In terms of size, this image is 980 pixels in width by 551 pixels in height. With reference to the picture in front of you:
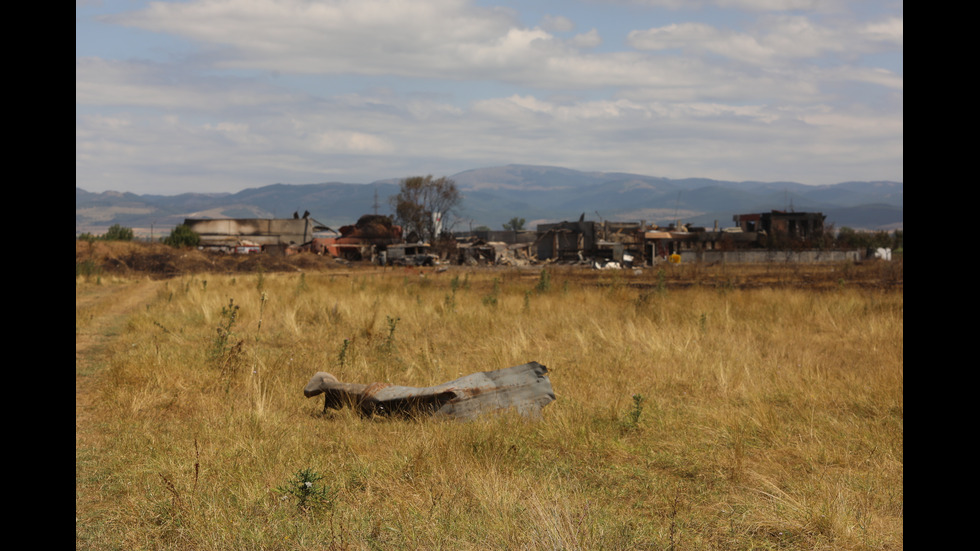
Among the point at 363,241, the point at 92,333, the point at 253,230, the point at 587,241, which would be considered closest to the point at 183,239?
the point at 253,230

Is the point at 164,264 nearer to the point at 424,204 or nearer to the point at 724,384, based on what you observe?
the point at 724,384

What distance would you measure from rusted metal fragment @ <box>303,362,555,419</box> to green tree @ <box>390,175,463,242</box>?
75122 millimetres

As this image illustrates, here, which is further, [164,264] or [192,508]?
[164,264]

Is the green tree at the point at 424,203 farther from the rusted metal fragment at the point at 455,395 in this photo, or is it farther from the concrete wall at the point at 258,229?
the rusted metal fragment at the point at 455,395

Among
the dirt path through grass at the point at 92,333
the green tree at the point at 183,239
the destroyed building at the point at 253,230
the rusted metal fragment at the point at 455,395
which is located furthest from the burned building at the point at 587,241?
the rusted metal fragment at the point at 455,395

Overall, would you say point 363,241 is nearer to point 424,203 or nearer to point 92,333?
point 424,203

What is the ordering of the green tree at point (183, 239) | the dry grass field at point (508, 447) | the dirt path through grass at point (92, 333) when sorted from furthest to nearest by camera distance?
1. the green tree at point (183, 239)
2. the dirt path through grass at point (92, 333)
3. the dry grass field at point (508, 447)

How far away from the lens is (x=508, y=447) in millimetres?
5383

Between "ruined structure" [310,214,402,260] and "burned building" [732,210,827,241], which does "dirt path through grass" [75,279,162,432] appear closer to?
"ruined structure" [310,214,402,260]

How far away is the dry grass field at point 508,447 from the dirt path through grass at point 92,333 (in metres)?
0.10

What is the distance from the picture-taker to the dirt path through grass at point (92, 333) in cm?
744
